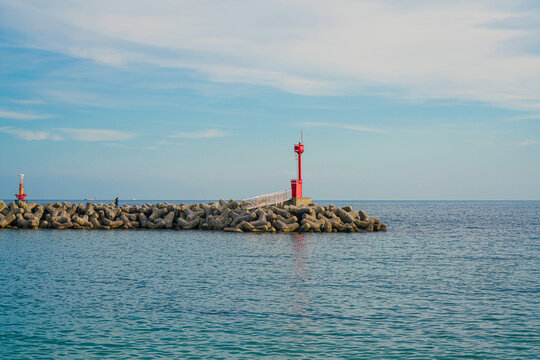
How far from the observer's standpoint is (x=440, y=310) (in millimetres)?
14828

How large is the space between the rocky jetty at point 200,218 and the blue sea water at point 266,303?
1062 cm

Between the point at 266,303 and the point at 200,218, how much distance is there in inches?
1088

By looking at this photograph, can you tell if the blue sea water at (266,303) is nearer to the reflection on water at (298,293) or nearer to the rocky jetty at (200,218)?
the reflection on water at (298,293)

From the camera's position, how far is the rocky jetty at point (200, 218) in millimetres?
40219

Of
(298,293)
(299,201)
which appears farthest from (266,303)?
(299,201)

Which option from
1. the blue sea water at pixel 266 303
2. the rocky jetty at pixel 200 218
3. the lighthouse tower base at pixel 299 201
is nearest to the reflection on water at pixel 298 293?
the blue sea water at pixel 266 303

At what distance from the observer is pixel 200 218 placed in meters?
42.9

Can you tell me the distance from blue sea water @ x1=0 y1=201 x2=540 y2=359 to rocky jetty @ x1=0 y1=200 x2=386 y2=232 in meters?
10.6

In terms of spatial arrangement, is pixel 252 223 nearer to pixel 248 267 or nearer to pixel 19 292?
pixel 248 267

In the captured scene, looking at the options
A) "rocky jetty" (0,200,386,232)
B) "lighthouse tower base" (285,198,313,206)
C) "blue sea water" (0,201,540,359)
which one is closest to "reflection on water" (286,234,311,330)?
"blue sea water" (0,201,540,359)

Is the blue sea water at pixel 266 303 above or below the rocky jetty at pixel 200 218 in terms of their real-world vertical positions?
below

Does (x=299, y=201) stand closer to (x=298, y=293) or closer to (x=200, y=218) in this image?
(x=200, y=218)

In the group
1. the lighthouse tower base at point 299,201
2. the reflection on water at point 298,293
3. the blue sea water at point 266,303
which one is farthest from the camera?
the lighthouse tower base at point 299,201

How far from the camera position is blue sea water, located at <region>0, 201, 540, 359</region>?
1164 centimetres
